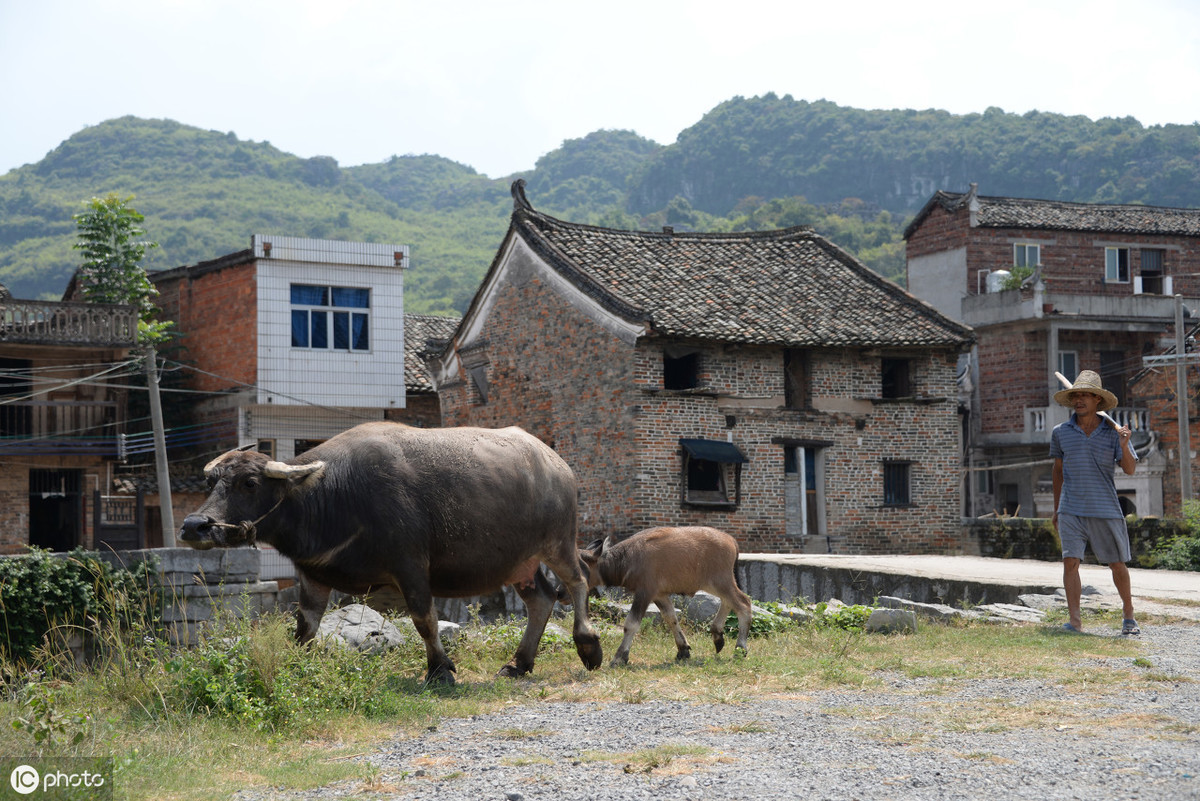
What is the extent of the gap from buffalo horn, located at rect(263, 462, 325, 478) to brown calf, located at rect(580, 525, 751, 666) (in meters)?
2.99

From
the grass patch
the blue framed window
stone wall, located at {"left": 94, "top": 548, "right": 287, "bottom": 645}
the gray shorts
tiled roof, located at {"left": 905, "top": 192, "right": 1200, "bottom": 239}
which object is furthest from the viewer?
tiled roof, located at {"left": 905, "top": 192, "right": 1200, "bottom": 239}

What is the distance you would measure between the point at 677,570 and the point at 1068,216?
3500 centimetres

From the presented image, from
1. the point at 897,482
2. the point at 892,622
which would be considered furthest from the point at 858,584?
the point at 897,482

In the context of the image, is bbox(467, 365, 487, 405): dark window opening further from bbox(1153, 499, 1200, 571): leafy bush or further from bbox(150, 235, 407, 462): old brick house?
bbox(1153, 499, 1200, 571): leafy bush

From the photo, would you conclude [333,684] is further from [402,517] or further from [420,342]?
[420,342]

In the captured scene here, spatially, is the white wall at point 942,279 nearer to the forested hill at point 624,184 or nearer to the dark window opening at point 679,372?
the dark window opening at point 679,372

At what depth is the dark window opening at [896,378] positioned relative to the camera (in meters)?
27.6

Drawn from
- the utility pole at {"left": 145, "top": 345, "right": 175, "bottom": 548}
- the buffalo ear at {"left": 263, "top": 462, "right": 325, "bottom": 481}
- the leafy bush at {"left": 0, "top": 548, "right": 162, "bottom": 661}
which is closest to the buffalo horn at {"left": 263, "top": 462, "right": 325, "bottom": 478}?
the buffalo ear at {"left": 263, "top": 462, "right": 325, "bottom": 481}

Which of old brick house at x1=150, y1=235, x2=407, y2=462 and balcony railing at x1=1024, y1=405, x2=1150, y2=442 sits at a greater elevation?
old brick house at x1=150, y1=235, x2=407, y2=462

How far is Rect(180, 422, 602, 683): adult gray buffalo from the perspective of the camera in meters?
8.55

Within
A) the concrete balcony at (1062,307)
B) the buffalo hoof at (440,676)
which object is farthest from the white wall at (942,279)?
the buffalo hoof at (440,676)

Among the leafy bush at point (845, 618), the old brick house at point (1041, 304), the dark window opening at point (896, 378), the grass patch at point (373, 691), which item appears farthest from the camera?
the old brick house at point (1041, 304)

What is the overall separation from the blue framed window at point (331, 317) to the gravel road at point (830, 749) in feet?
79.0

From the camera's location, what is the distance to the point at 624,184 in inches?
4129
